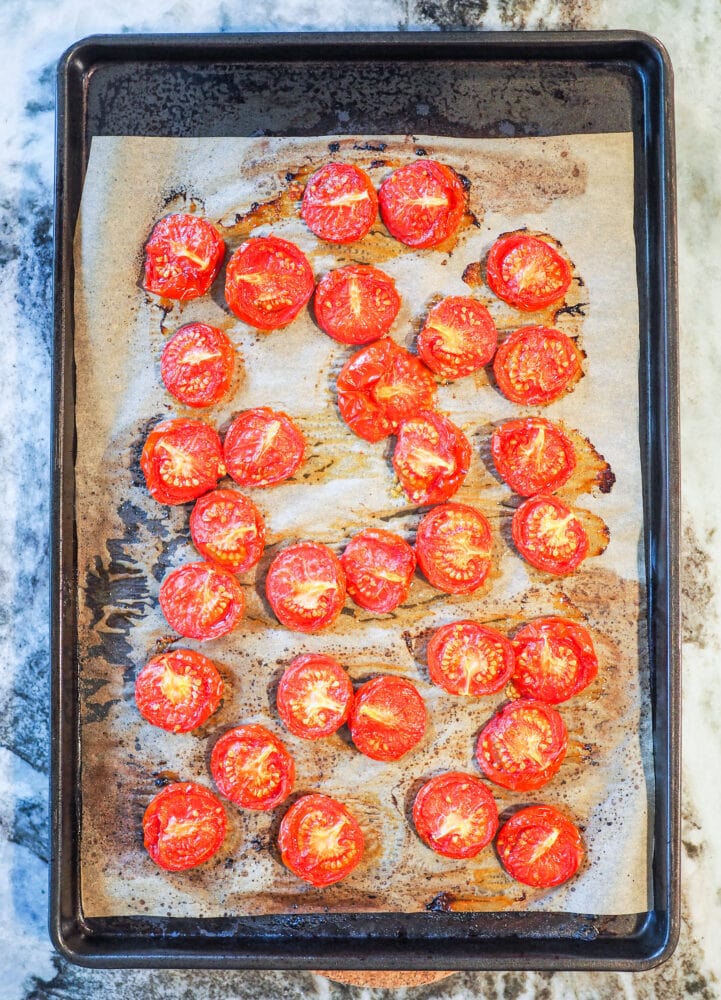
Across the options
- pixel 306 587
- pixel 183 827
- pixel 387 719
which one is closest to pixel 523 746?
pixel 387 719

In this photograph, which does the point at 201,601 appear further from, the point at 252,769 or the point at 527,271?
the point at 527,271

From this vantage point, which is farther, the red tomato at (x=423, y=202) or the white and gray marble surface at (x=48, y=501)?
the white and gray marble surface at (x=48, y=501)

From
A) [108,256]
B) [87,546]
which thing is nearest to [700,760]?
[87,546]

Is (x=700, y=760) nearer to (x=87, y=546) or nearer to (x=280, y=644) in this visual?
(x=280, y=644)

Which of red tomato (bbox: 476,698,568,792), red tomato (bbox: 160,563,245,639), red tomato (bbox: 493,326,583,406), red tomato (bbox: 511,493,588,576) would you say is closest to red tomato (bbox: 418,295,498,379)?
red tomato (bbox: 493,326,583,406)

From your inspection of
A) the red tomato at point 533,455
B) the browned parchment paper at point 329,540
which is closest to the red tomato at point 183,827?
the browned parchment paper at point 329,540

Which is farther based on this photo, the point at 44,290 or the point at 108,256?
the point at 44,290

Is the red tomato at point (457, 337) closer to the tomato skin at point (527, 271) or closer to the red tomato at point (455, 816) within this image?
the tomato skin at point (527, 271)
